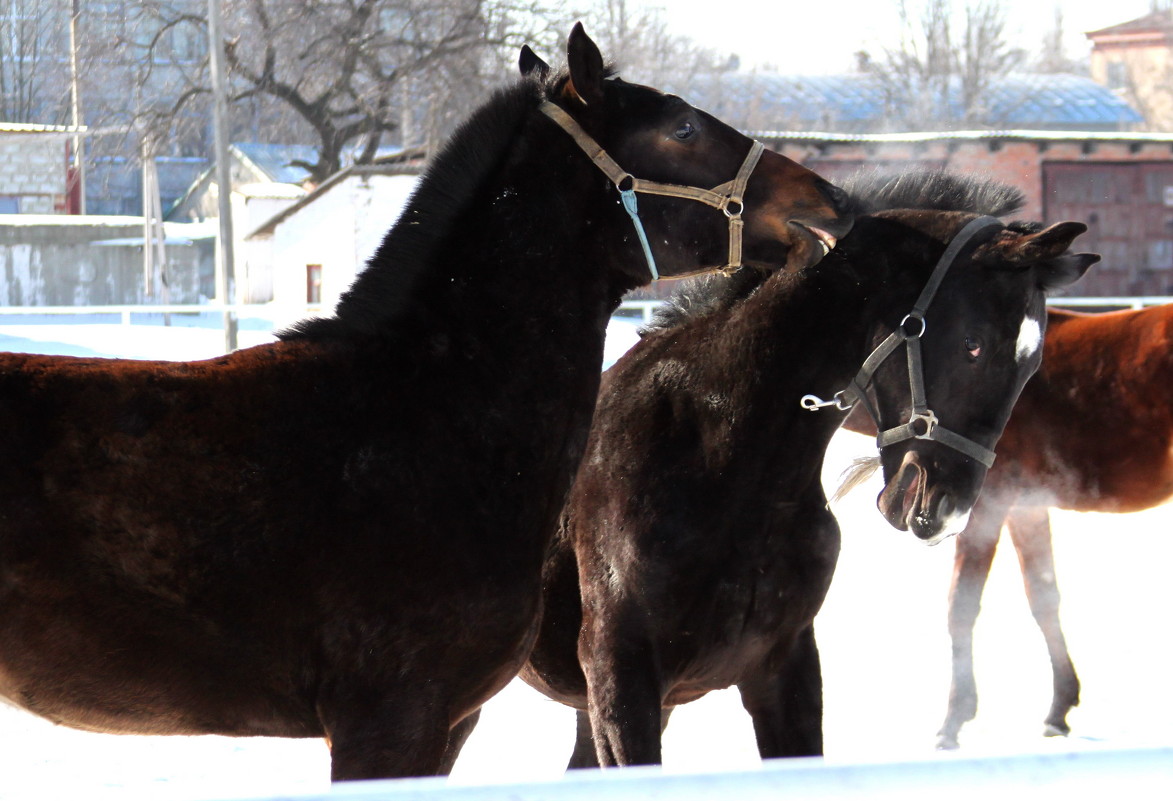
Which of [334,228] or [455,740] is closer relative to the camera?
[455,740]

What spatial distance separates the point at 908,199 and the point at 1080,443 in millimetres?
2665

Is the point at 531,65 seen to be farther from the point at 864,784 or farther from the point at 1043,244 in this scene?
the point at 864,784

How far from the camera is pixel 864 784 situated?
3.60 ft

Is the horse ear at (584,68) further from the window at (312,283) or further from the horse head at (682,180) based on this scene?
the window at (312,283)

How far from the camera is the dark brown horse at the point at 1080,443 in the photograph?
19.0 feet

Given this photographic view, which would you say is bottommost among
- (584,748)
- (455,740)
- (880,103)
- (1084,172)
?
(584,748)

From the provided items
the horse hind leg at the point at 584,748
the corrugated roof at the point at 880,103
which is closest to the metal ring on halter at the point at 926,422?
the horse hind leg at the point at 584,748

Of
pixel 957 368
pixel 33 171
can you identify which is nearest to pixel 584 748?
pixel 957 368

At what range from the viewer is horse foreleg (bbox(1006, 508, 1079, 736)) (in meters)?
5.34

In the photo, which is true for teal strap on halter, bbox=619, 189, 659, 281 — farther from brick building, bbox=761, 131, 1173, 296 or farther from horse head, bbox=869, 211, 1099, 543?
brick building, bbox=761, 131, 1173, 296

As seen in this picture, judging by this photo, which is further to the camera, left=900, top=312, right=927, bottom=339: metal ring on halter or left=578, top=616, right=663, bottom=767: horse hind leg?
left=900, top=312, right=927, bottom=339: metal ring on halter

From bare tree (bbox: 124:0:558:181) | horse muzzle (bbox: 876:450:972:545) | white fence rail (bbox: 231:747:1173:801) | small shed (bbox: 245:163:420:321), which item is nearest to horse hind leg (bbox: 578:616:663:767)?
horse muzzle (bbox: 876:450:972:545)

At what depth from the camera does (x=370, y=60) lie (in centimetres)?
3341

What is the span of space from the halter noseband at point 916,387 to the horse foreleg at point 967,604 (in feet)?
7.22
